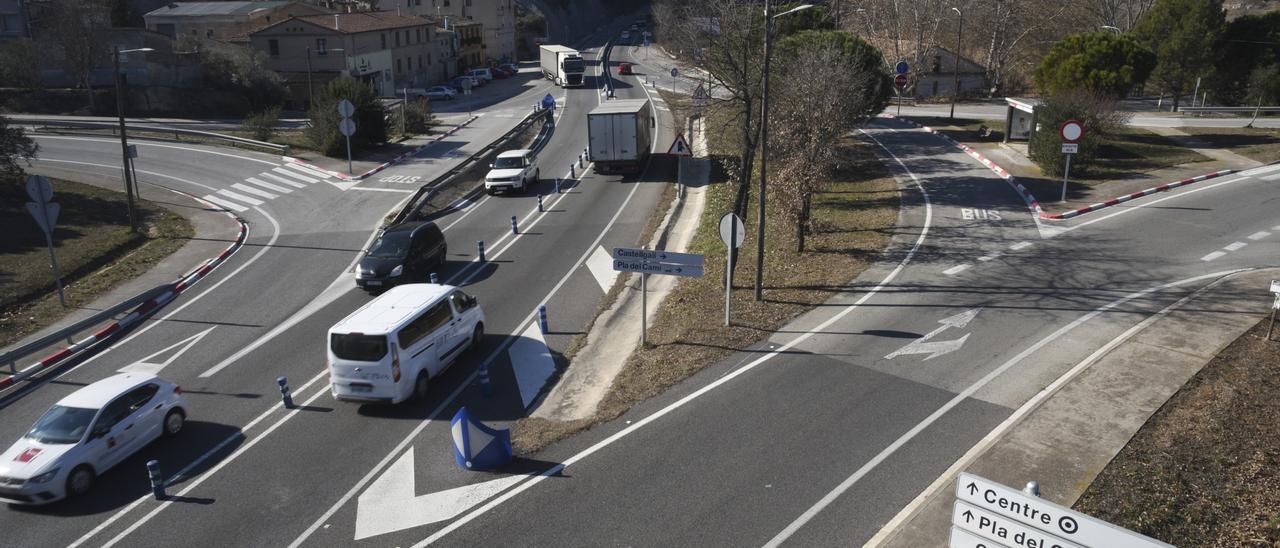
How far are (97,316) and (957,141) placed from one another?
1452 inches

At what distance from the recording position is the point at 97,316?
2047cm

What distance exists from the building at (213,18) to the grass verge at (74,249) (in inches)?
1830

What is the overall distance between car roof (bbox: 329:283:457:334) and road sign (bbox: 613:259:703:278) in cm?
374

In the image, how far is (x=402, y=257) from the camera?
23.0 meters

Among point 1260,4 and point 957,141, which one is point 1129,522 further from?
point 1260,4

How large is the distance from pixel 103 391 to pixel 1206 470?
17.1 m

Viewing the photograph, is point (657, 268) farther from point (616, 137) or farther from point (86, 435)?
point (616, 137)

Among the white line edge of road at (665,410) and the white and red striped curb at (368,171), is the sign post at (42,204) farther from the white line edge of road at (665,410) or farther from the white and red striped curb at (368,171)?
the white and red striped curb at (368,171)

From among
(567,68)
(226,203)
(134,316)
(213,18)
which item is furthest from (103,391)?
(213,18)

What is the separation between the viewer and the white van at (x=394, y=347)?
15.0m

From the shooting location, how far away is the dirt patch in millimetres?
9797

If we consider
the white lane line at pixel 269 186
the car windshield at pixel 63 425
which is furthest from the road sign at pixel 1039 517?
the white lane line at pixel 269 186

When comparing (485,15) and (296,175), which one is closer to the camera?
(296,175)

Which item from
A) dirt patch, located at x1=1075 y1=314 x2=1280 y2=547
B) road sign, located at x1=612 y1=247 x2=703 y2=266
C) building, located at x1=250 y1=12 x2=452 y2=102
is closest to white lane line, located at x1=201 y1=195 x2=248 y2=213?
road sign, located at x1=612 y1=247 x2=703 y2=266
